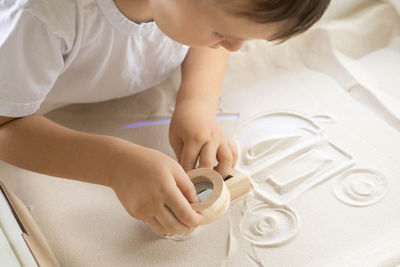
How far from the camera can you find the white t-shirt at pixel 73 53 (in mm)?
573

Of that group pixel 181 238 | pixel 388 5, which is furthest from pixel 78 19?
pixel 388 5

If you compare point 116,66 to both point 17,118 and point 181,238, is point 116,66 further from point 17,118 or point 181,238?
point 181,238

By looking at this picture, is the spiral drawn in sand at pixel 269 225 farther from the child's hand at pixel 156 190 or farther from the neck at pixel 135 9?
the neck at pixel 135 9

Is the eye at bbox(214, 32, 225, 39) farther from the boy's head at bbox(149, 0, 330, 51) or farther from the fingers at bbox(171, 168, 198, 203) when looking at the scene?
the fingers at bbox(171, 168, 198, 203)

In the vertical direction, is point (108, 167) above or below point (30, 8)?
below

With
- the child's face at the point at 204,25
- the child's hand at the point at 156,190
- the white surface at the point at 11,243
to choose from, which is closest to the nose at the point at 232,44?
the child's face at the point at 204,25

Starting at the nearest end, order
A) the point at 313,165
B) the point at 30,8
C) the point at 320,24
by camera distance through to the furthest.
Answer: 1. the point at 30,8
2. the point at 313,165
3. the point at 320,24

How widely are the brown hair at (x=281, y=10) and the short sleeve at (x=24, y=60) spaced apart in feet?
0.73

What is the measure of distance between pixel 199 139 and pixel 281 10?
25cm

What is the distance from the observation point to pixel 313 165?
0.68m

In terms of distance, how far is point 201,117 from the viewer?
27.1 inches

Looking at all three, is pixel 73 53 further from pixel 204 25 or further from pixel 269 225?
pixel 269 225

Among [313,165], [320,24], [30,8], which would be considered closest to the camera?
[30,8]

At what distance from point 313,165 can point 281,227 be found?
11cm
